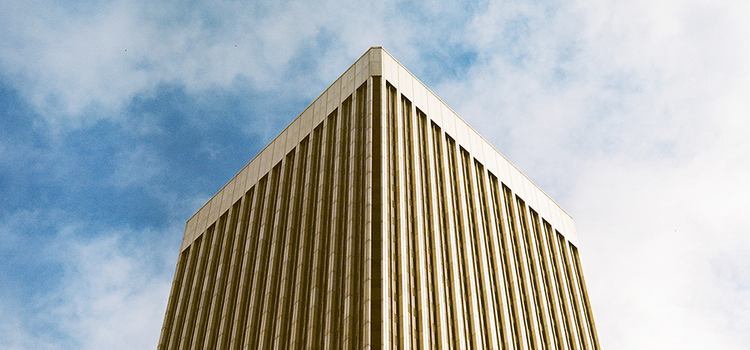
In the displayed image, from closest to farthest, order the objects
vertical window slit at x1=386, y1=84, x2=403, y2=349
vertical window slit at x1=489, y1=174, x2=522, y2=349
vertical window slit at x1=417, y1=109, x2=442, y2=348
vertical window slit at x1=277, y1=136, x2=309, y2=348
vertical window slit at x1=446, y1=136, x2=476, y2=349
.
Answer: vertical window slit at x1=386, y1=84, x2=403, y2=349
vertical window slit at x1=417, y1=109, x2=442, y2=348
vertical window slit at x1=446, y1=136, x2=476, y2=349
vertical window slit at x1=277, y1=136, x2=309, y2=348
vertical window slit at x1=489, y1=174, x2=522, y2=349

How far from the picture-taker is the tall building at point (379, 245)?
5438 cm

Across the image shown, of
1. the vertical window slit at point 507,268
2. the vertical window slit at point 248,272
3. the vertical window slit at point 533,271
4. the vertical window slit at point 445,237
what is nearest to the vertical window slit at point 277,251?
the vertical window slit at point 248,272

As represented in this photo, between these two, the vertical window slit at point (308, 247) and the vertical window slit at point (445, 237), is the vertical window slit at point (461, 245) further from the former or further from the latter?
the vertical window slit at point (308, 247)

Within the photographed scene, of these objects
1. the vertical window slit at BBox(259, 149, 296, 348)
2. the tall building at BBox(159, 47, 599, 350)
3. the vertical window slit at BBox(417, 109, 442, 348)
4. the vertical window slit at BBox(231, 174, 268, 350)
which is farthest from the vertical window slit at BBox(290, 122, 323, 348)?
the vertical window slit at BBox(417, 109, 442, 348)

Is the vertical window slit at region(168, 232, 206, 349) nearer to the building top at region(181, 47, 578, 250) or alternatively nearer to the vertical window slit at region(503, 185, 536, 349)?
the building top at region(181, 47, 578, 250)

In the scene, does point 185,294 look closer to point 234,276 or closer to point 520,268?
point 234,276

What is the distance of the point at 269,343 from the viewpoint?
5800cm

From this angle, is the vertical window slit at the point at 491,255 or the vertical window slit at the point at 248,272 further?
the vertical window slit at the point at 248,272

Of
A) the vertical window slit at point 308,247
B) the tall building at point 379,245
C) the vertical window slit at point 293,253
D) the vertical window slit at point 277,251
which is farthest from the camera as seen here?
Answer: the vertical window slit at point 277,251

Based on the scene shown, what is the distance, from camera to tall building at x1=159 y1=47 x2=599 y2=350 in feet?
178

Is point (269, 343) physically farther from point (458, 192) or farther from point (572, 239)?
point (572, 239)

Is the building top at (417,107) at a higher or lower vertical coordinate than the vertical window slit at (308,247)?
higher

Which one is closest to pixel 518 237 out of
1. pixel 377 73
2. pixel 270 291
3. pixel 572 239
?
pixel 572 239

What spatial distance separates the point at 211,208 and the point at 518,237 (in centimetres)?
3650
